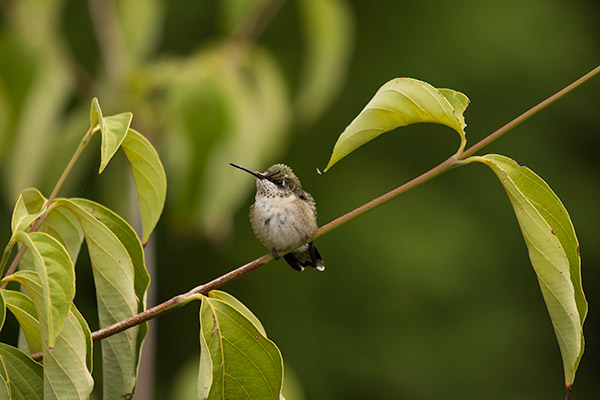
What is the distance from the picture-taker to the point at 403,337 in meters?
8.10

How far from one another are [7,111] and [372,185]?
17.5 ft

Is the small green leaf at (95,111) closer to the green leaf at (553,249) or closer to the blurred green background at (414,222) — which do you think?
the green leaf at (553,249)

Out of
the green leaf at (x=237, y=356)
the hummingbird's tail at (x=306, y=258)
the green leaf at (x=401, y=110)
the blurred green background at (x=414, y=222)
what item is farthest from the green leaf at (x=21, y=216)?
the blurred green background at (x=414, y=222)

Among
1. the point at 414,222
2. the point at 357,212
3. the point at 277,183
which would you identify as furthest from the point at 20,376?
the point at 414,222

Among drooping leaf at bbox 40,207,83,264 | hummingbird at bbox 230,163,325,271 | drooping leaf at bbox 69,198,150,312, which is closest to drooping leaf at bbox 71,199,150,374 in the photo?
drooping leaf at bbox 69,198,150,312

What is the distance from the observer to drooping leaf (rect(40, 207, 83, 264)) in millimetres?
1480

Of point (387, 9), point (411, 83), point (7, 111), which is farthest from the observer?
point (387, 9)

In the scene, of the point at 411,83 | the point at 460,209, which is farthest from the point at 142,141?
the point at 460,209

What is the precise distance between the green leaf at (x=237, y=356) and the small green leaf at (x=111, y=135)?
0.29m

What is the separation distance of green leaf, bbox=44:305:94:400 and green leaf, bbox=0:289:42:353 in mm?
138

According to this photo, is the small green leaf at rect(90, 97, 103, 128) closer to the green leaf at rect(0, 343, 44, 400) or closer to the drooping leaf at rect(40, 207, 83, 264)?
the drooping leaf at rect(40, 207, 83, 264)

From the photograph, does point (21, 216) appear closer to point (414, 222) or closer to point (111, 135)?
point (111, 135)

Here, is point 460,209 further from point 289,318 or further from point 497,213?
point 289,318

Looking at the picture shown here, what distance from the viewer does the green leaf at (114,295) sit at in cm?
133
